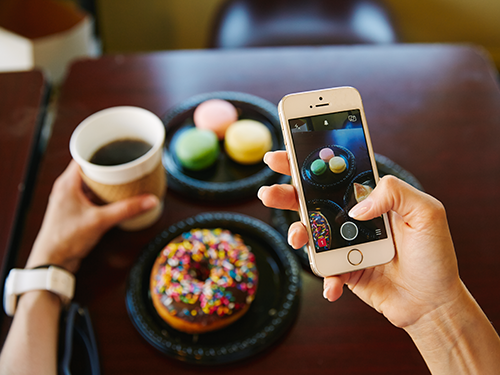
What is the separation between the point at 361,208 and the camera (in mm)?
631

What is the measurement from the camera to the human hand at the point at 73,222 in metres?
0.77

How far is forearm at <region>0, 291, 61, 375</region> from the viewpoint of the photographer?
2.13 feet

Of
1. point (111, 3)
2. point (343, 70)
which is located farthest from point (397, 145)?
point (111, 3)

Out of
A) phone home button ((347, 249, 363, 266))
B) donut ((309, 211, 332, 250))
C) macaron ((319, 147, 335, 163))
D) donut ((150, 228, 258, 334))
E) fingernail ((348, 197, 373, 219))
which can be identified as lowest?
donut ((150, 228, 258, 334))

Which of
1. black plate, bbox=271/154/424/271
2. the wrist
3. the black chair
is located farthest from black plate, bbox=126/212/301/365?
the black chair

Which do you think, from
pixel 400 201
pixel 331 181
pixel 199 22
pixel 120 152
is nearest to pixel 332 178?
pixel 331 181

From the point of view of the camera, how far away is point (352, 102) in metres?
0.68

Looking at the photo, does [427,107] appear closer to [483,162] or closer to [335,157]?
[483,162]

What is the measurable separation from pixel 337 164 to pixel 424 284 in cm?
24

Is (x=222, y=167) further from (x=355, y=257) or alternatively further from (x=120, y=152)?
(x=355, y=257)

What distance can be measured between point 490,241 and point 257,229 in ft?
1.61

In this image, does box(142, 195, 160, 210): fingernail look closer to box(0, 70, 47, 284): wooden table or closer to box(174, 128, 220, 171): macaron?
box(174, 128, 220, 171): macaron

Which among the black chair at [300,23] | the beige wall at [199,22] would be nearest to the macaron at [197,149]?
the black chair at [300,23]

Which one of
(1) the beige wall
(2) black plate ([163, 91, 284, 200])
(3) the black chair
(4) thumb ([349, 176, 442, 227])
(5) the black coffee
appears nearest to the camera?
(4) thumb ([349, 176, 442, 227])
